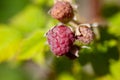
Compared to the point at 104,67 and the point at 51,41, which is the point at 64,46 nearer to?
the point at 51,41

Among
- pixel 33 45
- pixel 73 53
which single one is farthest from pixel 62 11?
pixel 33 45

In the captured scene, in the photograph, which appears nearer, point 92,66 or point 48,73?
point 92,66

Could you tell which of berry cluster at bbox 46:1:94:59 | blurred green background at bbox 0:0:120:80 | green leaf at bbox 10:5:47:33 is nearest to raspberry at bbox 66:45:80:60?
berry cluster at bbox 46:1:94:59

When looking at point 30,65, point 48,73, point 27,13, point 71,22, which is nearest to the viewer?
point 71,22

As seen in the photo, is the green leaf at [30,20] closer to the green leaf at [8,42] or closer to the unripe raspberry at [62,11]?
the green leaf at [8,42]

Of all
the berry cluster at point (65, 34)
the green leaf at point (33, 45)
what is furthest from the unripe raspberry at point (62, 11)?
the green leaf at point (33, 45)

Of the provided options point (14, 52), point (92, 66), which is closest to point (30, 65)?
point (14, 52)

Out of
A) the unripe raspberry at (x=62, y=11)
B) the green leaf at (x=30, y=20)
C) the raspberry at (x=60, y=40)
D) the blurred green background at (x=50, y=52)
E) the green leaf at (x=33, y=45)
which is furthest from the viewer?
the green leaf at (x=30, y=20)
